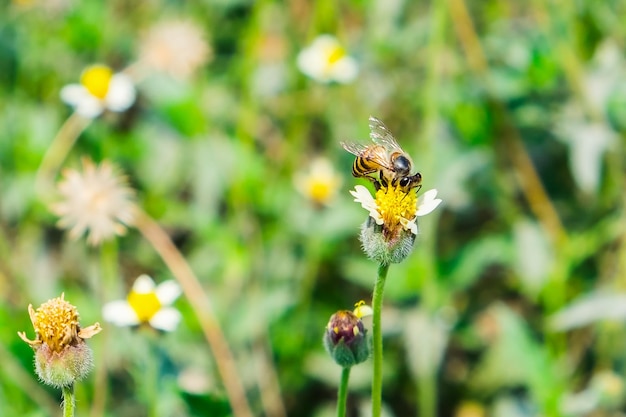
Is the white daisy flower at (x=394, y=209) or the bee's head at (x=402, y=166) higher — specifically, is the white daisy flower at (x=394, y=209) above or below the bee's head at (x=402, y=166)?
below

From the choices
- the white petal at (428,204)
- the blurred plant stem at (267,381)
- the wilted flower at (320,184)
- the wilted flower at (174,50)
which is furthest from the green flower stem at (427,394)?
the wilted flower at (174,50)

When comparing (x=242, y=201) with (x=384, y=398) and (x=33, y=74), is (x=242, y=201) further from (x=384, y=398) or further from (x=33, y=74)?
(x=33, y=74)

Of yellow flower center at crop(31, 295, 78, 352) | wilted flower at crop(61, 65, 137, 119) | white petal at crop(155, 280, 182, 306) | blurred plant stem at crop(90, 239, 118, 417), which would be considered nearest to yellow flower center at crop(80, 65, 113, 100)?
wilted flower at crop(61, 65, 137, 119)

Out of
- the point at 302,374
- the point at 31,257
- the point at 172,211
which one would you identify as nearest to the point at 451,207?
the point at 302,374

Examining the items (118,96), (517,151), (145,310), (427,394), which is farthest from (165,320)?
(517,151)

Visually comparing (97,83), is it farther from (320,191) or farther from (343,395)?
(343,395)

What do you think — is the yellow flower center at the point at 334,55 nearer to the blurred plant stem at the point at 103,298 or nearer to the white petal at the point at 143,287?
the blurred plant stem at the point at 103,298
